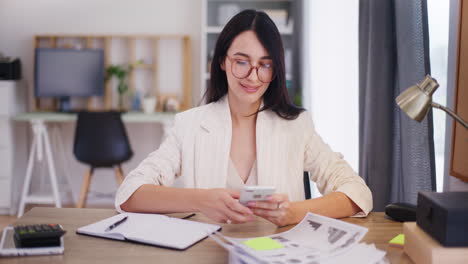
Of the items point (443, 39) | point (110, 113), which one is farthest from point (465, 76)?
point (110, 113)

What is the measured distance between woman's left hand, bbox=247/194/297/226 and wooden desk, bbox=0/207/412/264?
23 mm

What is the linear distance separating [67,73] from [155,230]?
12.4 ft

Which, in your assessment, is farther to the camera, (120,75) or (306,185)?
(120,75)

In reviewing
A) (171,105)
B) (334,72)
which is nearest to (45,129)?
(171,105)

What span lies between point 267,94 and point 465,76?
689mm

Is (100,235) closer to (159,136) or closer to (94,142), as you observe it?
(94,142)

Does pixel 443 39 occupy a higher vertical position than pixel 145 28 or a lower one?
lower

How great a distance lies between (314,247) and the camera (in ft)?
3.76

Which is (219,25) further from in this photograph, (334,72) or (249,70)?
(249,70)

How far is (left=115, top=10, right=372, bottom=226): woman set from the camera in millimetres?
1733

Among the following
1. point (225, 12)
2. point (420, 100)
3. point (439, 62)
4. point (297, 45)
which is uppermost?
point (225, 12)

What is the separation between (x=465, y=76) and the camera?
145cm

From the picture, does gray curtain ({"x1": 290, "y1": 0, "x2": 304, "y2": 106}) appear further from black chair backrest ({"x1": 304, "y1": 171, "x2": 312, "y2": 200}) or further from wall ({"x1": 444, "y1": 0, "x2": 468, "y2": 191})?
wall ({"x1": 444, "y1": 0, "x2": 468, "y2": 191})

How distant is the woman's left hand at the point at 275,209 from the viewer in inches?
52.9
